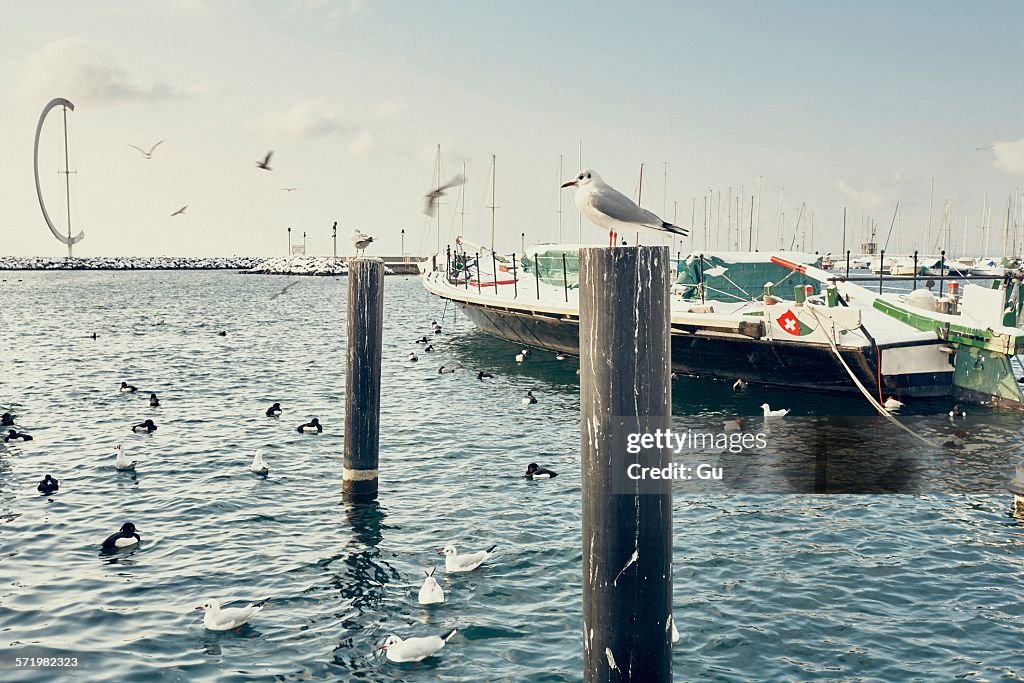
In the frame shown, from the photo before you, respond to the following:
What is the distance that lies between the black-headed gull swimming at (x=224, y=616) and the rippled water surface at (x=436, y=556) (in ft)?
0.60

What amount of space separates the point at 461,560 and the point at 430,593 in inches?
39.3

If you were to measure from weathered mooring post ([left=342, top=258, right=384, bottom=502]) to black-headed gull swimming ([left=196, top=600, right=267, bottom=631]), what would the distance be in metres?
3.90

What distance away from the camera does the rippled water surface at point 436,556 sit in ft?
30.6

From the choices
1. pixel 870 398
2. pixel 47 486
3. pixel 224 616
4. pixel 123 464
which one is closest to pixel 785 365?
pixel 870 398

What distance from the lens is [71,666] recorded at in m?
9.09

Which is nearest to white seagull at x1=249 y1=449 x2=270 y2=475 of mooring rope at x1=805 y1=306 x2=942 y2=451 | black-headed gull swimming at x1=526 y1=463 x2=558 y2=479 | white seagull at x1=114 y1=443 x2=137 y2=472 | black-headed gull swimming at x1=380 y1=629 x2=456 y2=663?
white seagull at x1=114 y1=443 x2=137 y2=472

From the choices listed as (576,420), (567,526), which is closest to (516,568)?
(567,526)

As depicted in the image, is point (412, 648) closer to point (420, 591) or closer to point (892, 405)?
point (420, 591)

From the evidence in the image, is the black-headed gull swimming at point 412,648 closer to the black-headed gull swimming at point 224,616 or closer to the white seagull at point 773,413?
the black-headed gull swimming at point 224,616

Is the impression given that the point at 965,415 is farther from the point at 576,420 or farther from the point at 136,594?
the point at 136,594

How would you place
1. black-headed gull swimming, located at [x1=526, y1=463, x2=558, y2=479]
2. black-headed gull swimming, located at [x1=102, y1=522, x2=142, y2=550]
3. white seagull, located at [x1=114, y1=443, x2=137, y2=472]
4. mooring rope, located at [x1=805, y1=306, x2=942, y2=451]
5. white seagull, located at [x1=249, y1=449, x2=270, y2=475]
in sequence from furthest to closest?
1. mooring rope, located at [x1=805, y1=306, x2=942, y2=451]
2. white seagull, located at [x1=114, y1=443, x2=137, y2=472]
3. white seagull, located at [x1=249, y1=449, x2=270, y2=475]
4. black-headed gull swimming, located at [x1=526, y1=463, x2=558, y2=479]
5. black-headed gull swimming, located at [x1=102, y1=522, x2=142, y2=550]

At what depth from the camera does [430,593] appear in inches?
416

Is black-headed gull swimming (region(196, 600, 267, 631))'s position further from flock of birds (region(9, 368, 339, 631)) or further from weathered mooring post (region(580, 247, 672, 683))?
weathered mooring post (region(580, 247, 672, 683))

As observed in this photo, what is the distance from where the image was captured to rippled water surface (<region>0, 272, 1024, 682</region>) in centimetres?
933
